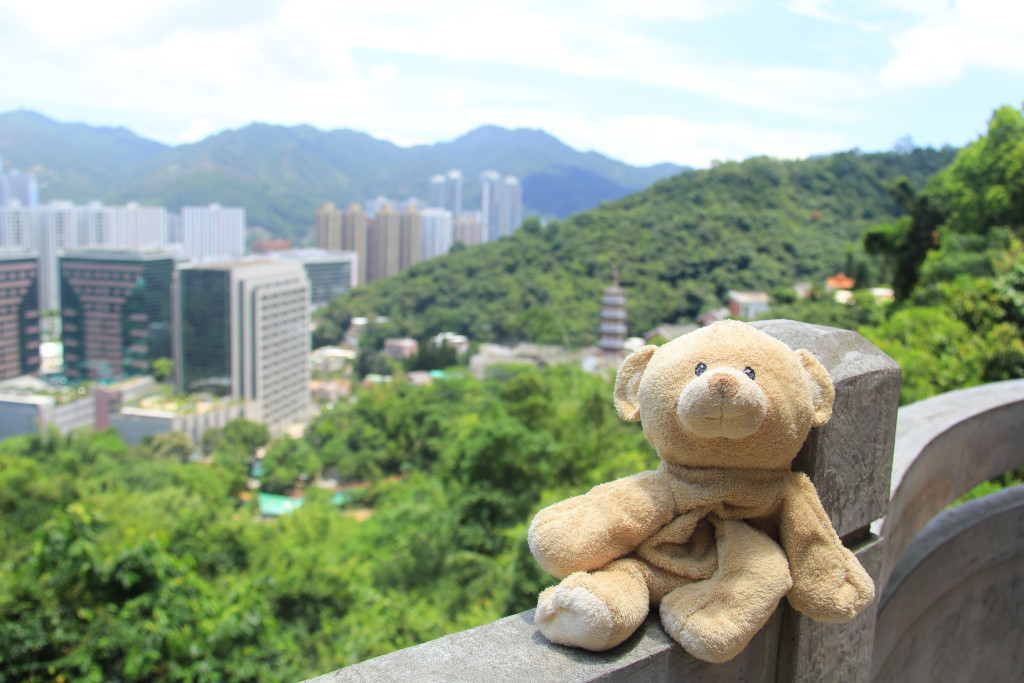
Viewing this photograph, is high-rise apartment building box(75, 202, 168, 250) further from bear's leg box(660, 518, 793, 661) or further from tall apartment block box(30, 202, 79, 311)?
bear's leg box(660, 518, 793, 661)

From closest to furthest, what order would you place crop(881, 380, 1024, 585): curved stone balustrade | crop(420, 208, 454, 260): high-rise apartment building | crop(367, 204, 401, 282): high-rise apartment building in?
crop(881, 380, 1024, 585): curved stone balustrade < crop(367, 204, 401, 282): high-rise apartment building < crop(420, 208, 454, 260): high-rise apartment building

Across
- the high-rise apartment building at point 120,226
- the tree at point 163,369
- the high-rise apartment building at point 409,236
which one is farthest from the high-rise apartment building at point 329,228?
the tree at point 163,369

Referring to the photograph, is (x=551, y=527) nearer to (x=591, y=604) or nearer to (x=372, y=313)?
(x=591, y=604)

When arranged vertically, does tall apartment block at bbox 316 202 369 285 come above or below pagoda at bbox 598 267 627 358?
above

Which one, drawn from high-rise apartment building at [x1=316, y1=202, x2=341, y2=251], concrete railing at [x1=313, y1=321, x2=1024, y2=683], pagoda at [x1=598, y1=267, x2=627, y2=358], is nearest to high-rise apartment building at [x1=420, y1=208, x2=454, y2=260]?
high-rise apartment building at [x1=316, y1=202, x2=341, y2=251]

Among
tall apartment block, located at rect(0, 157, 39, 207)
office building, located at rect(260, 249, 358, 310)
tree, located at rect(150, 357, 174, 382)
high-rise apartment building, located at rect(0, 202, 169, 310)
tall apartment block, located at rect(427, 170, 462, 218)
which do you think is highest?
tall apartment block, located at rect(427, 170, 462, 218)

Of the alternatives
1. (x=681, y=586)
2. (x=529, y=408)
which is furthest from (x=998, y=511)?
(x=529, y=408)
